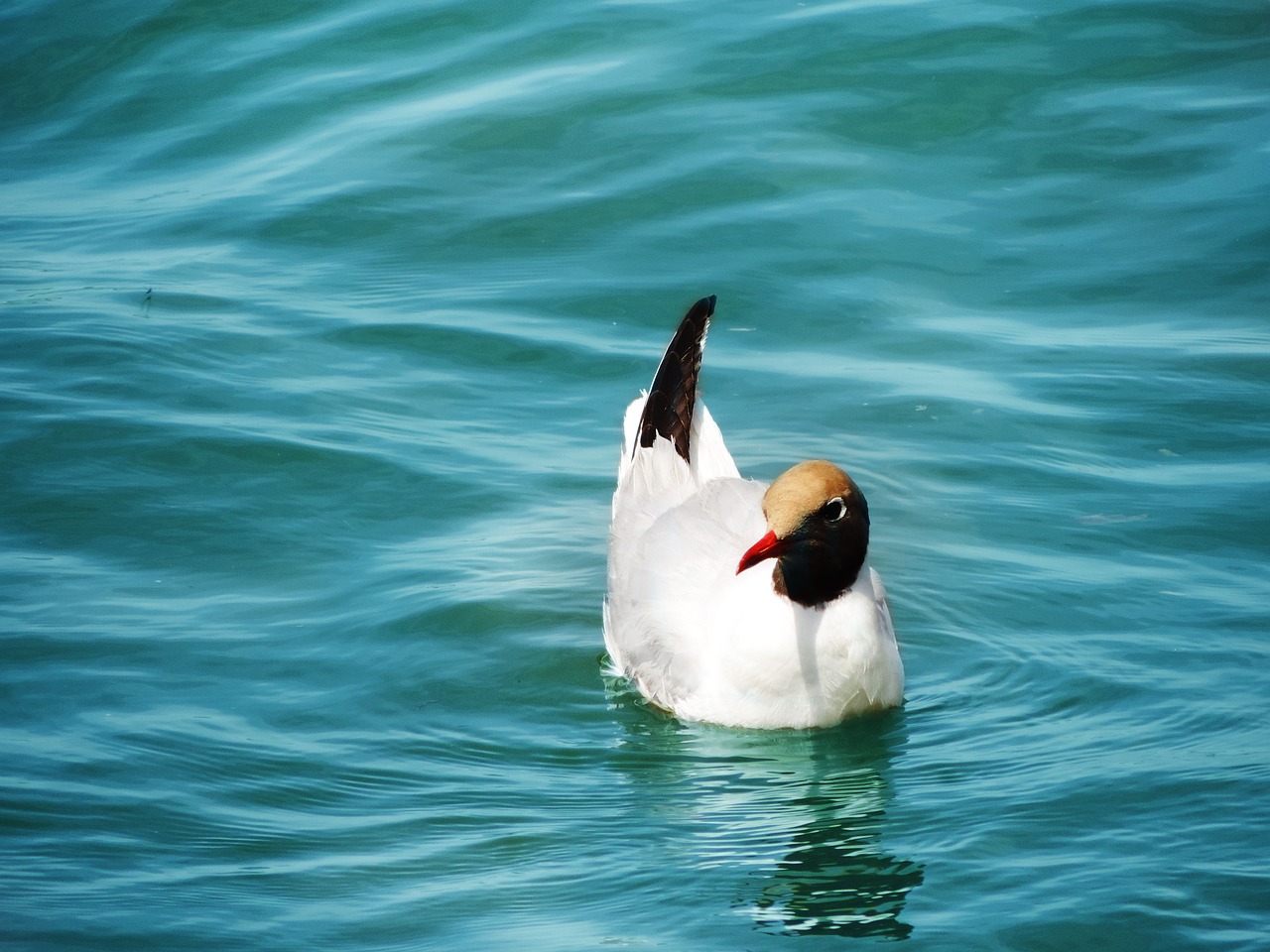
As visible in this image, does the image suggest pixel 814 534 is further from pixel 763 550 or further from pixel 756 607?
pixel 756 607

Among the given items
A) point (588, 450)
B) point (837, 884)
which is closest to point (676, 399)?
point (588, 450)

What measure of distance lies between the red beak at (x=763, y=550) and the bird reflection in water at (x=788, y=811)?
814mm

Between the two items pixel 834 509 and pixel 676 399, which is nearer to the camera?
pixel 834 509

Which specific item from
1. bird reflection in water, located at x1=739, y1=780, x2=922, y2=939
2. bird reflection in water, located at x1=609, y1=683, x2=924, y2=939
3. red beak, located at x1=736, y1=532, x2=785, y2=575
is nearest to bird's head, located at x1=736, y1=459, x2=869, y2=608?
red beak, located at x1=736, y1=532, x2=785, y2=575

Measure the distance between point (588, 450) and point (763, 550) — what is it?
10.2ft

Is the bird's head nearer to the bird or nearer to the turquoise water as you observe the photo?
the bird

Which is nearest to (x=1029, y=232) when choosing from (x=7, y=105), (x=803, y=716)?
(x=803, y=716)

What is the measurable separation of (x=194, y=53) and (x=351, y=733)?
9.88 meters

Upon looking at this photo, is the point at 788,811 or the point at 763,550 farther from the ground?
the point at 763,550

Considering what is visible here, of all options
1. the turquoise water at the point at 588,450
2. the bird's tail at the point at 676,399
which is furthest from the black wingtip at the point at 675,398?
the turquoise water at the point at 588,450

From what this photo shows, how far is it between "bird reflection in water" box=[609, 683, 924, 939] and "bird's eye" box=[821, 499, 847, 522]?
0.89 metres

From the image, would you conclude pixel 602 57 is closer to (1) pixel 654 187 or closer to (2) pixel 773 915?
(1) pixel 654 187

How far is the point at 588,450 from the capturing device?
9.30 m

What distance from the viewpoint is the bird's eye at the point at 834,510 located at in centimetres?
638
